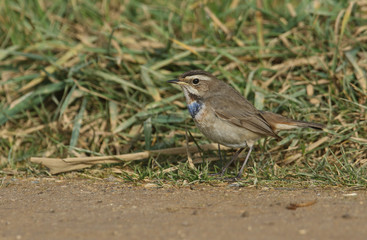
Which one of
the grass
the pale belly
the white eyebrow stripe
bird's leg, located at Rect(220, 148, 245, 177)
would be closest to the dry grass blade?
the grass

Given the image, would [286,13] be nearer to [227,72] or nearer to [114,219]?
[227,72]

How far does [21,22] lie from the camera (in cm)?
946

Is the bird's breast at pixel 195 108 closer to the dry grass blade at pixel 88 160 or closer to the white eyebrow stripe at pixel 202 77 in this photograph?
the white eyebrow stripe at pixel 202 77

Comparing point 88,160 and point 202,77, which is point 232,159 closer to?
point 202,77

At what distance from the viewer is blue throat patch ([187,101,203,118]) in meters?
6.82

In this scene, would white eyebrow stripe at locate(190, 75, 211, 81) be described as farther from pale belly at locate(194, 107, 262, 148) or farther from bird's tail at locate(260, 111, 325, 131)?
bird's tail at locate(260, 111, 325, 131)

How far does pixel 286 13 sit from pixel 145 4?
2792 millimetres

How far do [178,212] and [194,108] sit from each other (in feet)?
7.09

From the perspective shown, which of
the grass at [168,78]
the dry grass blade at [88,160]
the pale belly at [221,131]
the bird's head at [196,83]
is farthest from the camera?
the grass at [168,78]

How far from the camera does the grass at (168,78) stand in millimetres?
7312

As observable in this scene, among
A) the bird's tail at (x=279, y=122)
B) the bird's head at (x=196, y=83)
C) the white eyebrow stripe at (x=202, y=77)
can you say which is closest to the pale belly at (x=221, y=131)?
the bird's tail at (x=279, y=122)

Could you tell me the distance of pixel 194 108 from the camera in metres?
6.89

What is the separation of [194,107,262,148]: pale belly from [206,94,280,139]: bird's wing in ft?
0.23

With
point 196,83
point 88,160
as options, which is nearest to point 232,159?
point 196,83
